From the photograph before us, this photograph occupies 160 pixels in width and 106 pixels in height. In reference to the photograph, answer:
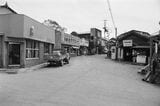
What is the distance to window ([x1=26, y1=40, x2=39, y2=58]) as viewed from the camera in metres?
14.6

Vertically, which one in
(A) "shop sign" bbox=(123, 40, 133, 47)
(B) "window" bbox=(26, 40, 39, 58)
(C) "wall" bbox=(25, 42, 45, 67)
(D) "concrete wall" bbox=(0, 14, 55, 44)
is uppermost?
(D) "concrete wall" bbox=(0, 14, 55, 44)

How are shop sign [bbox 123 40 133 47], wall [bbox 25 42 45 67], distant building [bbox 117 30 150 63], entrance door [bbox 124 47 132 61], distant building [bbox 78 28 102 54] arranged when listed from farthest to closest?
1. distant building [bbox 78 28 102 54]
2. entrance door [bbox 124 47 132 61]
3. shop sign [bbox 123 40 133 47]
4. distant building [bbox 117 30 150 63]
5. wall [bbox 25 42 45 67]

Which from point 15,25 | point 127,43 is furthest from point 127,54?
point 15,25

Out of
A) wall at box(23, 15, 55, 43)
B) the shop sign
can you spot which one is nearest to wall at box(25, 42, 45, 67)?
wall at box(23, 15, 55, 43)

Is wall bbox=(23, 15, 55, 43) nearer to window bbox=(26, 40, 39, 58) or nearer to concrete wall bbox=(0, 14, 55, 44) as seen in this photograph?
concrete wall bbox=(0, 14, 55, 44)

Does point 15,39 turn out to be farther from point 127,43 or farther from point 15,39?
point 127,43

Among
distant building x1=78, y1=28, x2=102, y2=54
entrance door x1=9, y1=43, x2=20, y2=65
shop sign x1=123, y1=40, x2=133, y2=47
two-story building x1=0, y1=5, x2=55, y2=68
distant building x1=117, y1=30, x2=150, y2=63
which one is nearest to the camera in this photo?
two-story building x1=0, y1=5, x2=55, y2=68

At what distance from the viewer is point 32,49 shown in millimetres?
15586

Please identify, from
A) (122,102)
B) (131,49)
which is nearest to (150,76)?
(122,102)

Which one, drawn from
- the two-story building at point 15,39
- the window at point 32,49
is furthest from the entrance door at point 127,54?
the two-story building at point 15,39

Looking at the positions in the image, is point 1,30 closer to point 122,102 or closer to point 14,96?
point 14,96

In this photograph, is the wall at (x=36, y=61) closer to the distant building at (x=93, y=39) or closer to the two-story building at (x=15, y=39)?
the two-story building at (x=15, y=39)

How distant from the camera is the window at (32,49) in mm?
14648

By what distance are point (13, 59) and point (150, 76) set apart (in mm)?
12650
